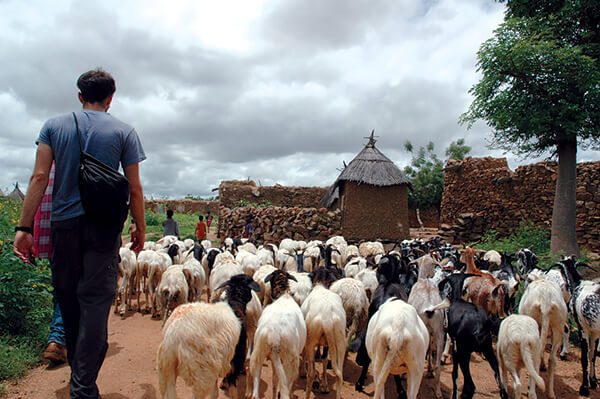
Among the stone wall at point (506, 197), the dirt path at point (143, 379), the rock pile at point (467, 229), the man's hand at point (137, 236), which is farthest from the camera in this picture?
the rock pile at point (467, 229)

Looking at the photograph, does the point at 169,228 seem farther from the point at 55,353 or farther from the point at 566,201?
the point at 566,201

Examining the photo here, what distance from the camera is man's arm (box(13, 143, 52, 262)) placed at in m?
2.48

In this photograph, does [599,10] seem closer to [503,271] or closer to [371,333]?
[503,271]

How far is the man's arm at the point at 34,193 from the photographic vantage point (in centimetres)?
248

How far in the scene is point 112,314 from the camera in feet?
23.7

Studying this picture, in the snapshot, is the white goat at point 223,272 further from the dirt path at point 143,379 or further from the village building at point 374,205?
the village building at point 374,205

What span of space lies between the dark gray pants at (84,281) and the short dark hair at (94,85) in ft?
3.18

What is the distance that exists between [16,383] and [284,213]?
35.4ft

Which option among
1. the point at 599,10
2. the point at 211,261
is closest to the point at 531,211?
the point at 599,10

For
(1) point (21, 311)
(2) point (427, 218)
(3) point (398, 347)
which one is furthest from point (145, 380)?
(2) point (427, 218)

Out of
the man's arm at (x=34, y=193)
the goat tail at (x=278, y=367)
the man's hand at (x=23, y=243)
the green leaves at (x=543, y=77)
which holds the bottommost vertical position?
the goat tail at (x=278, y=367)

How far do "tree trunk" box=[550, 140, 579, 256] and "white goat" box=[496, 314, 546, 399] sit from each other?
8.29 m

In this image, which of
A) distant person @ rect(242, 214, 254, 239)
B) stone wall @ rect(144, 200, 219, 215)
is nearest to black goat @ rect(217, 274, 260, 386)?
distant person @ rect(242, 214, 254, 239)

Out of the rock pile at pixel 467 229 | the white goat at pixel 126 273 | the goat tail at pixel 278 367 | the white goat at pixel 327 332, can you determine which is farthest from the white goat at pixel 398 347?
the rock pile at pixel 467 229
